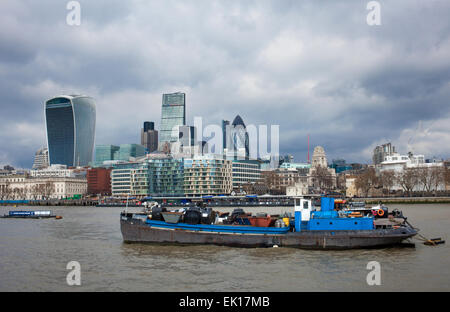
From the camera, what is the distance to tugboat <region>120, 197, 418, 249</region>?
118 ft

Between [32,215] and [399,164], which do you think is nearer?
[32,215]

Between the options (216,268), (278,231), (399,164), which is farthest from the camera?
(399,164)

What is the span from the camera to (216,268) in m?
28.6

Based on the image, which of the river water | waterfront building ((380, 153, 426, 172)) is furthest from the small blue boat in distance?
waterfront building ((380, 153, 426, 172))

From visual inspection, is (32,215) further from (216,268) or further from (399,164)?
(399,164)

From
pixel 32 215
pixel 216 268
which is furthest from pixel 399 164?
pixel 216 268

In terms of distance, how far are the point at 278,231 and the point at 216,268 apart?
401 inches

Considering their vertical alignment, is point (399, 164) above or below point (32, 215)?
above

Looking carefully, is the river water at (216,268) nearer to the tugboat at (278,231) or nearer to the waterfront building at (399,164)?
the tugboat at (278,231)

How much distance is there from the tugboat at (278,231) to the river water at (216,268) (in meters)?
0.93

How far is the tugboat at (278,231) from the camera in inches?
1421
